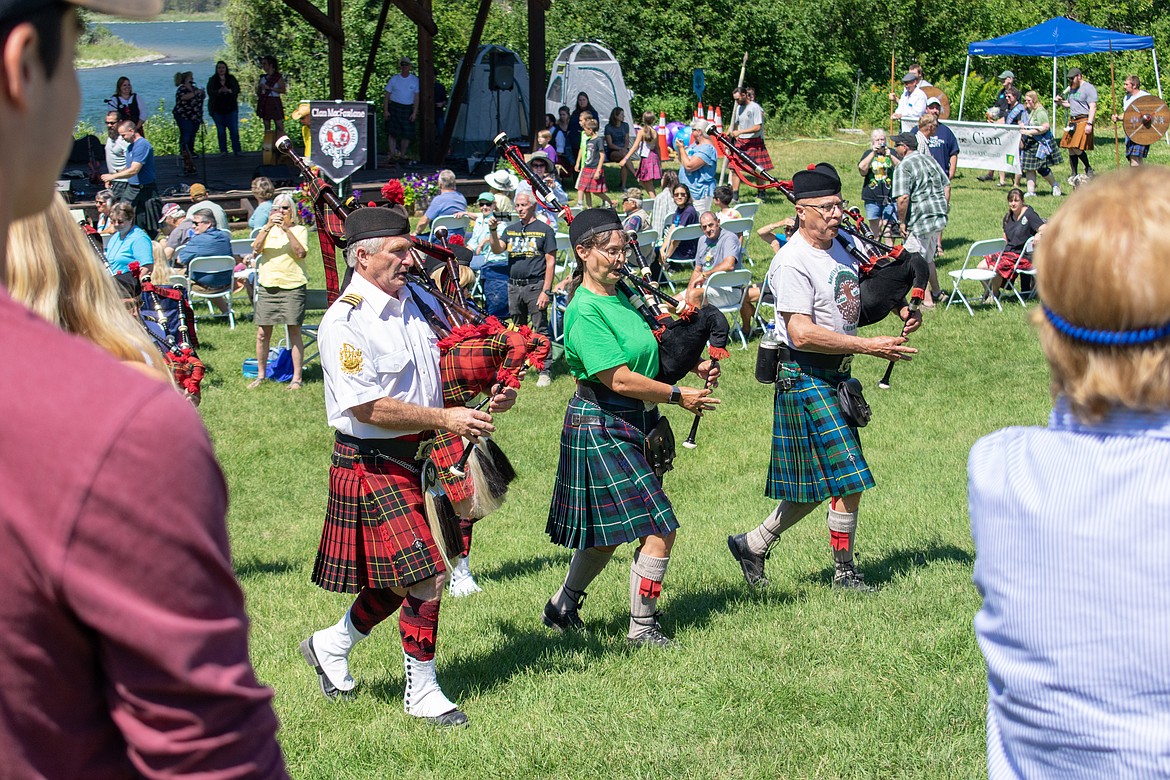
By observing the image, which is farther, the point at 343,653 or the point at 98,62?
the point at 98,62

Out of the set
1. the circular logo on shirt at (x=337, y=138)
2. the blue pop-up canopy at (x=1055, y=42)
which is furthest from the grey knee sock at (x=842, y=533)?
the blue pop-up canopy at (x=1055, y=42)

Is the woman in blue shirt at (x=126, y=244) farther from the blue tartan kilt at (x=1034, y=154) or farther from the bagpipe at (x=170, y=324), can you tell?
the blue tartan kilt at (x=1034, y=154)

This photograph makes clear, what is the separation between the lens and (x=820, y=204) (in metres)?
5.93

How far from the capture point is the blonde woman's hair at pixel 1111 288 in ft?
5.24

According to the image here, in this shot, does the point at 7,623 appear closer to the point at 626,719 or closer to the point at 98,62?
the point at 626,719

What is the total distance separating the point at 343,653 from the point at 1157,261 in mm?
4091

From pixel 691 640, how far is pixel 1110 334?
4.11 m

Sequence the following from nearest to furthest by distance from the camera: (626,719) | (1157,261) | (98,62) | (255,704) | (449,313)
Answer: (255,704), (1157,261), (626,719), (449,313), (98,62)

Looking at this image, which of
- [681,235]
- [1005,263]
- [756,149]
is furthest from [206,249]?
[756,149]

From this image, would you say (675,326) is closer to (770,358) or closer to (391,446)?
(770,358)

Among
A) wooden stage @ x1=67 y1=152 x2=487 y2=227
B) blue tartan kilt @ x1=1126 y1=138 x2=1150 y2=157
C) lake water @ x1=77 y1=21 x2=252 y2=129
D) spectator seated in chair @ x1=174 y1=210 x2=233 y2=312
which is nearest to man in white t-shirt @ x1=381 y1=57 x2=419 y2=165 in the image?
wooden stage @ x1=67 y1=152 x2=487 y2=227

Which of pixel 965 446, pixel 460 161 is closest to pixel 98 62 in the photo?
pixel 460 161

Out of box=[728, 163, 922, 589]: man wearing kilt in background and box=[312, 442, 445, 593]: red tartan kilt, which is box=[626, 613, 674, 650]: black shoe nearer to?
box=[728, 163, 922, 589]: man wearing kilt in background

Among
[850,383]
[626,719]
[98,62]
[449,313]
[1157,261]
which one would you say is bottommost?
[626,719]
